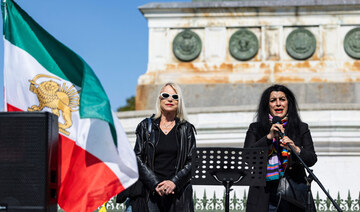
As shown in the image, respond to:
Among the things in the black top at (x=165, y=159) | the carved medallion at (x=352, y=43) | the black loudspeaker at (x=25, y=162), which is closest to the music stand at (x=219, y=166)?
the black top at (x=165, y=159)

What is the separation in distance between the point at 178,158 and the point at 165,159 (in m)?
0.11

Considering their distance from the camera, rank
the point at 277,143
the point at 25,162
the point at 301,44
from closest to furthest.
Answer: the point at 25,162 → the point at 277,143 → the point at 301,44

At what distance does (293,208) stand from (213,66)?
1291cm

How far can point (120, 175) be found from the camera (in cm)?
579

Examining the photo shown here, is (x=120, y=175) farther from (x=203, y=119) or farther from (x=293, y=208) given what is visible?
(x=203, y=119)

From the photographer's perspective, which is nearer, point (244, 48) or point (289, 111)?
point (289, 111)

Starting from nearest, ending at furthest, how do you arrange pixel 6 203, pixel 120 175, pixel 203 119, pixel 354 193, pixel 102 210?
pixel 6 203, pixel 120 175, pixel 102 210, pixel 354 193, pixel 203 119

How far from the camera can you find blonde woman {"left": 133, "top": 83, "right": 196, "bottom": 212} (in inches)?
246

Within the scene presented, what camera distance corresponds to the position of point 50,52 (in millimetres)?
6246

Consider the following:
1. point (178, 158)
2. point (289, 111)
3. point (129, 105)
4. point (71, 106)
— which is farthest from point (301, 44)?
point (129, 105)

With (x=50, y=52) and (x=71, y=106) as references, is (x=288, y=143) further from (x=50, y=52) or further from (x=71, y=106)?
(x=50, y=52)

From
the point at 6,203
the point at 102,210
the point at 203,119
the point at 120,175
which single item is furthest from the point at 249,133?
the point at 203,119

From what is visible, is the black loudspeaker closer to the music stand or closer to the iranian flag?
the iranian flag

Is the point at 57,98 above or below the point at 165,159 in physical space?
above
